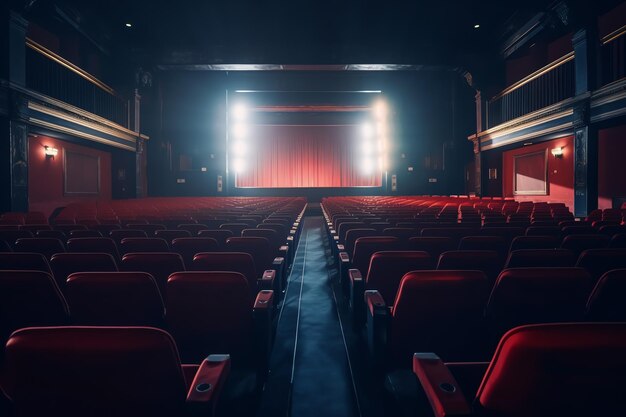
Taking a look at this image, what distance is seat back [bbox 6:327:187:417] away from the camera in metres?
0.78

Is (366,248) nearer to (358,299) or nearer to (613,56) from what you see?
(358,299)

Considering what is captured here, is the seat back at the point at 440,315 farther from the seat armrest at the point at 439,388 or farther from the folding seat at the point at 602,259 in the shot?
the folding seat at the point at 602,259

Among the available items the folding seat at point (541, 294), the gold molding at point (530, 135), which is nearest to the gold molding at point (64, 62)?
the folding seat at point (541, 294)

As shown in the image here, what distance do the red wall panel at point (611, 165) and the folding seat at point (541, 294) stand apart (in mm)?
9259

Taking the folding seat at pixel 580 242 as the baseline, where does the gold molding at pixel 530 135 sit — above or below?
above

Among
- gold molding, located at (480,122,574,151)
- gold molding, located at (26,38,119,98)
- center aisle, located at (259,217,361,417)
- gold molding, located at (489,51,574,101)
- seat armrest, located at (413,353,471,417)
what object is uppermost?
gold molding, located at (26,38,119,98)

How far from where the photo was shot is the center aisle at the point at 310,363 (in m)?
1.72

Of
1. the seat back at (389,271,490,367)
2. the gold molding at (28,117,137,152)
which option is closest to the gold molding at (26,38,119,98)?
the gold molding at (28,117,137,152)

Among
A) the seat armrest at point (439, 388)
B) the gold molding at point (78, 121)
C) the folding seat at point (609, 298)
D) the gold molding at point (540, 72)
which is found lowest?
the seat armrest at point (439, 388)

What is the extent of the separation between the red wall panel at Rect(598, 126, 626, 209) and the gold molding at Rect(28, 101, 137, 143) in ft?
42.5

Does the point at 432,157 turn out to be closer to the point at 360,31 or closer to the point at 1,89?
the point at 360,31

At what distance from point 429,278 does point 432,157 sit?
1551cm

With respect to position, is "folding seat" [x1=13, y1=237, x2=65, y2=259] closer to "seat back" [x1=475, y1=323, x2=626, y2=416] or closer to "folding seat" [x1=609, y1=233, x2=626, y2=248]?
"seat back" [x1=475, y1=323, x2=626, y2=416]

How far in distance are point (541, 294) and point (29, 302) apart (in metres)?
1.95
